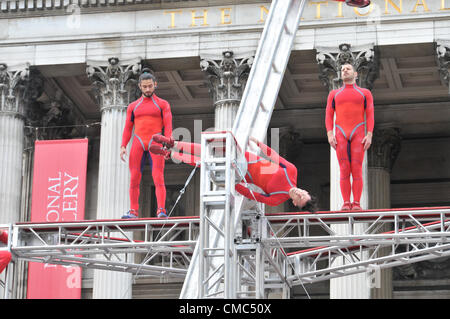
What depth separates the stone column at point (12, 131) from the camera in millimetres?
37312

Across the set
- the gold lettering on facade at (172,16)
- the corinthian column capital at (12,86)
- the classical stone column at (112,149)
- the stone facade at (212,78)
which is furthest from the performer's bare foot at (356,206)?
the corinthian column capital at (12,86)

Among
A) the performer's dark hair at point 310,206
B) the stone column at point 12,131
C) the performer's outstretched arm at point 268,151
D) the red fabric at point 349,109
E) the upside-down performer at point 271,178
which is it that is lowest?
the performer's dark hair at point 310,206

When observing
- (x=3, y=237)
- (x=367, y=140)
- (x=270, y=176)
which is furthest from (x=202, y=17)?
(x=270, y=176)

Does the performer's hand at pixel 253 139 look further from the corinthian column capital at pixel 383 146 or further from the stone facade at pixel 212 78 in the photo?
the corinthian column capital at pixel 383 146

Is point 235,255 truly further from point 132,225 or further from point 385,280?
point 385,280

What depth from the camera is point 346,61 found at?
35.8 meters

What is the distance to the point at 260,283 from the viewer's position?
82.9 feet

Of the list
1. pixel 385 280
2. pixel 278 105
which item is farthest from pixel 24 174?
pixel 385 280

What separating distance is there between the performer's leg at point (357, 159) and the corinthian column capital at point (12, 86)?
42.3 feet

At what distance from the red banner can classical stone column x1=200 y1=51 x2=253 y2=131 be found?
4.12 m

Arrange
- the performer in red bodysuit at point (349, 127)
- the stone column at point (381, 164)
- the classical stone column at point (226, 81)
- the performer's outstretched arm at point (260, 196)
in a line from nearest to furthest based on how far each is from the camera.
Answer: the performer's outstretched arm at point (260, 196) < the performer in red bodysuit at point (349, 127) < the classical stone column at point (226, 81) < the stone column at point (381, 164)

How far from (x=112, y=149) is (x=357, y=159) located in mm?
10071

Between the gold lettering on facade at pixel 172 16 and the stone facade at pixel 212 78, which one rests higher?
→ the gold lettering on facade at pixel 172 16

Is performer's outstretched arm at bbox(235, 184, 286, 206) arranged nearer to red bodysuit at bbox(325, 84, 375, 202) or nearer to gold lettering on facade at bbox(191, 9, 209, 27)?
red bodysuit at bbox(325, 84, 375, 202)
